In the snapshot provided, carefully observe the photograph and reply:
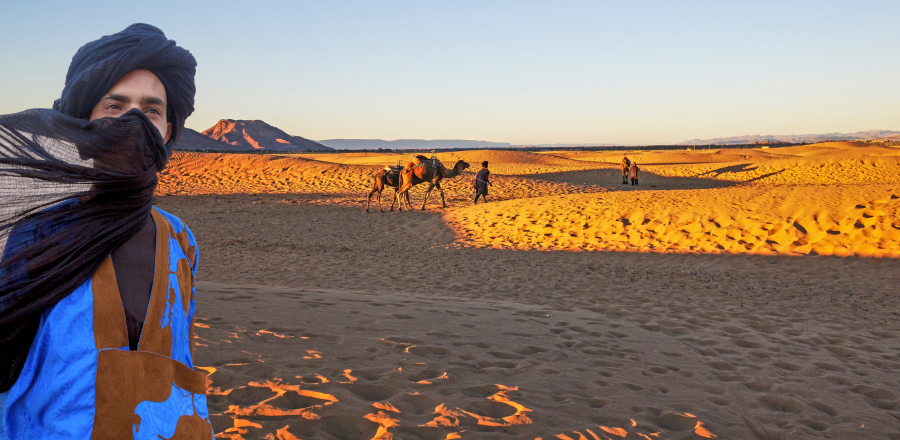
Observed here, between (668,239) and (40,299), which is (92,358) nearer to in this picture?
(40,299)

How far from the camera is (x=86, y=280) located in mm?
1207

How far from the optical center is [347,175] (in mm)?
30641

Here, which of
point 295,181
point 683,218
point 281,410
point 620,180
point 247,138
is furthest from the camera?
point 247,138

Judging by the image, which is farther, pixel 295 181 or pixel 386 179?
pixel 295 181

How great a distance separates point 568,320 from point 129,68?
5.39m

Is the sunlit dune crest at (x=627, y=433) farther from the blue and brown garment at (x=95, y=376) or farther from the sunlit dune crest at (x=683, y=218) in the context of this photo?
the sunlit dune crest at (x=683, y=218)

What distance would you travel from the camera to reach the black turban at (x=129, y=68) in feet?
4.51

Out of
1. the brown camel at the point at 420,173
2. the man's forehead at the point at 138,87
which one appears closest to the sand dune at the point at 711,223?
the brown camel at the point at 420,173

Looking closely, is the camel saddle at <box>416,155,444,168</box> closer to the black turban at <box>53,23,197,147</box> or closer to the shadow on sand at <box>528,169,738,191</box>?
the shadow on sand at <box>528,169,738,191</box>

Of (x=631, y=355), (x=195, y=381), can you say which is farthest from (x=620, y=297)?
(x=195, y=381)

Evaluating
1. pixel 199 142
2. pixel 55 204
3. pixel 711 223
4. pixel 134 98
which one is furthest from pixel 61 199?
pixel 199 142

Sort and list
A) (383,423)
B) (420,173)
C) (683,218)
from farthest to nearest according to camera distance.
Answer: (420,173)
(683,218)
(383,423)

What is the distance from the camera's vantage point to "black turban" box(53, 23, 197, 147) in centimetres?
138

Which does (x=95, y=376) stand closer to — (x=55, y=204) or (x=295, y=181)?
(x=55, y=204)
